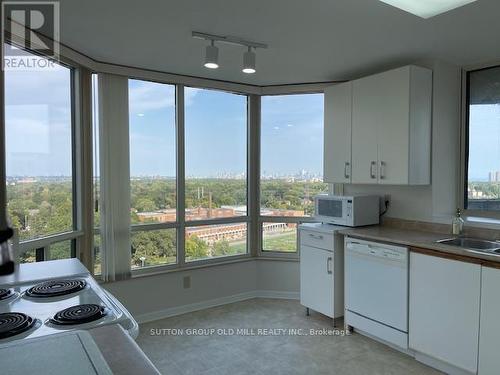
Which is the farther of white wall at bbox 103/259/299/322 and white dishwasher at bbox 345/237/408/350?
white wall at bbox 103/259/299/322

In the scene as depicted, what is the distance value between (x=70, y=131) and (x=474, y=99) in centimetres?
375

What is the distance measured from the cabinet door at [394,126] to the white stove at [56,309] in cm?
259

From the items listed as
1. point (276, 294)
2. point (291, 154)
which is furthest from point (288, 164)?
point (276, 294)

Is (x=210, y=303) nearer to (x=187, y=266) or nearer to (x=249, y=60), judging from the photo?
(x=187, y=266)

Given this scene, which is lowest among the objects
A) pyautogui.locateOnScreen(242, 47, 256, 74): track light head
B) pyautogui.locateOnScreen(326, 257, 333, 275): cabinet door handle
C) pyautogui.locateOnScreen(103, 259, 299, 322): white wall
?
pyautogui.locateOnScreen(103, 259, 299, 322): white wall

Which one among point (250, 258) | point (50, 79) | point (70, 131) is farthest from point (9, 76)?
point (250, 258)

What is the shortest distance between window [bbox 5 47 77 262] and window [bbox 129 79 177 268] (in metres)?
0.61

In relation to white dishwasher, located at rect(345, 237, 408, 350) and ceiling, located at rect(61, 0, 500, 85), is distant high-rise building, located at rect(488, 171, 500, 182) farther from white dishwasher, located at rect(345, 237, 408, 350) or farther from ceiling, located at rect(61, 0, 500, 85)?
white dishwasher, located at rect(345, 237, 408, 350)

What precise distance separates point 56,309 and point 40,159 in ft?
6.33

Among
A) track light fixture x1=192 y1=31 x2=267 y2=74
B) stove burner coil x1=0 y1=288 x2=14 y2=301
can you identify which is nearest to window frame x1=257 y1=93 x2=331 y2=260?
track light fixture x1=192 y1=31 x2=267 y2=74

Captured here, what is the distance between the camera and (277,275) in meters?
4.33

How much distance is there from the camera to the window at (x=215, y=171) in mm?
4039

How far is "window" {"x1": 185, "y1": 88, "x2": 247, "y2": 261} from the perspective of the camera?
4039mm

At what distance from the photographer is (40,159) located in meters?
2.89
